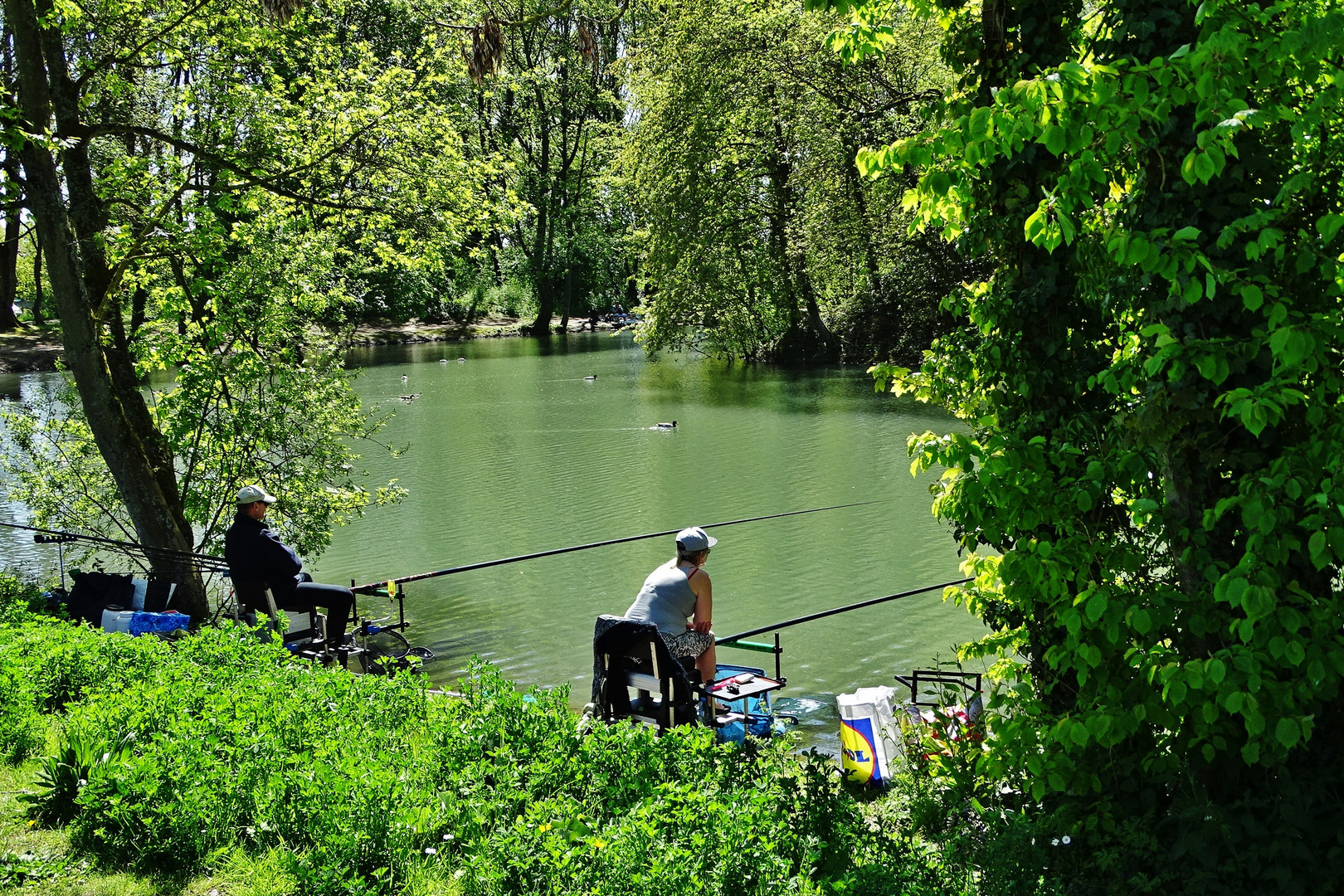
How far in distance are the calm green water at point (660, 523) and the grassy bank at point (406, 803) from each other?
3348mm

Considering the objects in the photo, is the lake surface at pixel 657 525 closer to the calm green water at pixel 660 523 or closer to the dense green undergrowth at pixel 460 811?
the calm green water at pixel 660 523

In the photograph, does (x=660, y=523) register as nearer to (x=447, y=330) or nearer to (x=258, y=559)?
(x=258, y=559)

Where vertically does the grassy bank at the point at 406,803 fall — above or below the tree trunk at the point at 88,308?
below

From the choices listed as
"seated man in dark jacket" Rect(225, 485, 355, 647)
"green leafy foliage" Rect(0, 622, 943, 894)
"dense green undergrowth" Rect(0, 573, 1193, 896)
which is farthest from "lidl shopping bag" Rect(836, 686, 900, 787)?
"seated man in dark jacket" Rect(225, 485, 355, 647)

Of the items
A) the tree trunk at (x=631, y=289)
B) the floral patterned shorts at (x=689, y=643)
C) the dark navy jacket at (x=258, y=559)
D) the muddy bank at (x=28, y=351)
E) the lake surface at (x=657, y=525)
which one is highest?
the tree trunk at (x=631, y=289)

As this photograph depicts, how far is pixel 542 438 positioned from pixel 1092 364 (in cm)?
1824

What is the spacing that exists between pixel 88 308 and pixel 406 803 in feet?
22.3

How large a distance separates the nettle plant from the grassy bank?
92 centimetres

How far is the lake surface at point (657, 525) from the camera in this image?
32.3 ft

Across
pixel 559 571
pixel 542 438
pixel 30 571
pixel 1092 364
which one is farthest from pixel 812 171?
pixel 1092 364

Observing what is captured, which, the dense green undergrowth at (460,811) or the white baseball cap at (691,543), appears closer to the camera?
the dense green undergrowth at (460,811)

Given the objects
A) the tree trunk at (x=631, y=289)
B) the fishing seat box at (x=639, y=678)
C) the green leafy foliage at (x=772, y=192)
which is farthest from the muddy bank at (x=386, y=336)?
the fishing seat box at (x=639, y=678)

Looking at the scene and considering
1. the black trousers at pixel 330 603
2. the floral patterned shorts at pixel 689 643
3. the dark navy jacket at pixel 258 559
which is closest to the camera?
the floral patterned shorts at pixel 689 643

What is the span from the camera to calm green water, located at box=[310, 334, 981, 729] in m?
9.91
